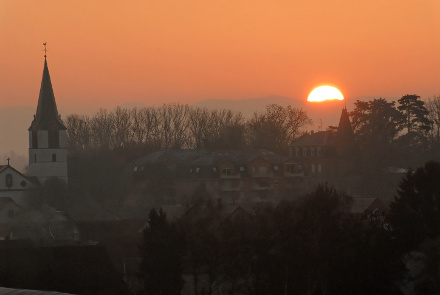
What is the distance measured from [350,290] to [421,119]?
60900 mm

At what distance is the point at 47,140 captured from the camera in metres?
109

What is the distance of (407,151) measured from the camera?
106 metres

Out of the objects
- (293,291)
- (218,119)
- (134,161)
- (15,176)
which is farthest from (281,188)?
(293,291)

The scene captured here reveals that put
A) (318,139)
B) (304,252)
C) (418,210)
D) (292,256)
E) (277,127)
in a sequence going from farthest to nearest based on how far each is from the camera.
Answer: (277,127) → (318,139) → (418,210) → (304,252) → (292,256)

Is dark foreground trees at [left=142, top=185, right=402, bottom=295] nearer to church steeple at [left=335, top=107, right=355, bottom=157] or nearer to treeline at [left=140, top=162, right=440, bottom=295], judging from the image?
treeline at [left=140, top=162, right=440, bottom=295]

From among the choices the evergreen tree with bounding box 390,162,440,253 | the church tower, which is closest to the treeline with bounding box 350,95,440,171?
the church tower

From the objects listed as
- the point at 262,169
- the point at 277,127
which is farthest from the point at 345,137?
the point at 277,127

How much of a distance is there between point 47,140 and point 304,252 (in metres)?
58.0

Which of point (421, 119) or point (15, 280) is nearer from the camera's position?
point (15, 280)

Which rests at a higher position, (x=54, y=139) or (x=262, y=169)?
(x=54, y=139)

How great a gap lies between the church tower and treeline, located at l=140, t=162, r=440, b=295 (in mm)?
51128

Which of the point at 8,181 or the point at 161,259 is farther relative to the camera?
the point at 8,181

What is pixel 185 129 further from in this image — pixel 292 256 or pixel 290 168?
pixel 292 256

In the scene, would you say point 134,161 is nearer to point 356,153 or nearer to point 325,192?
point 356,153
